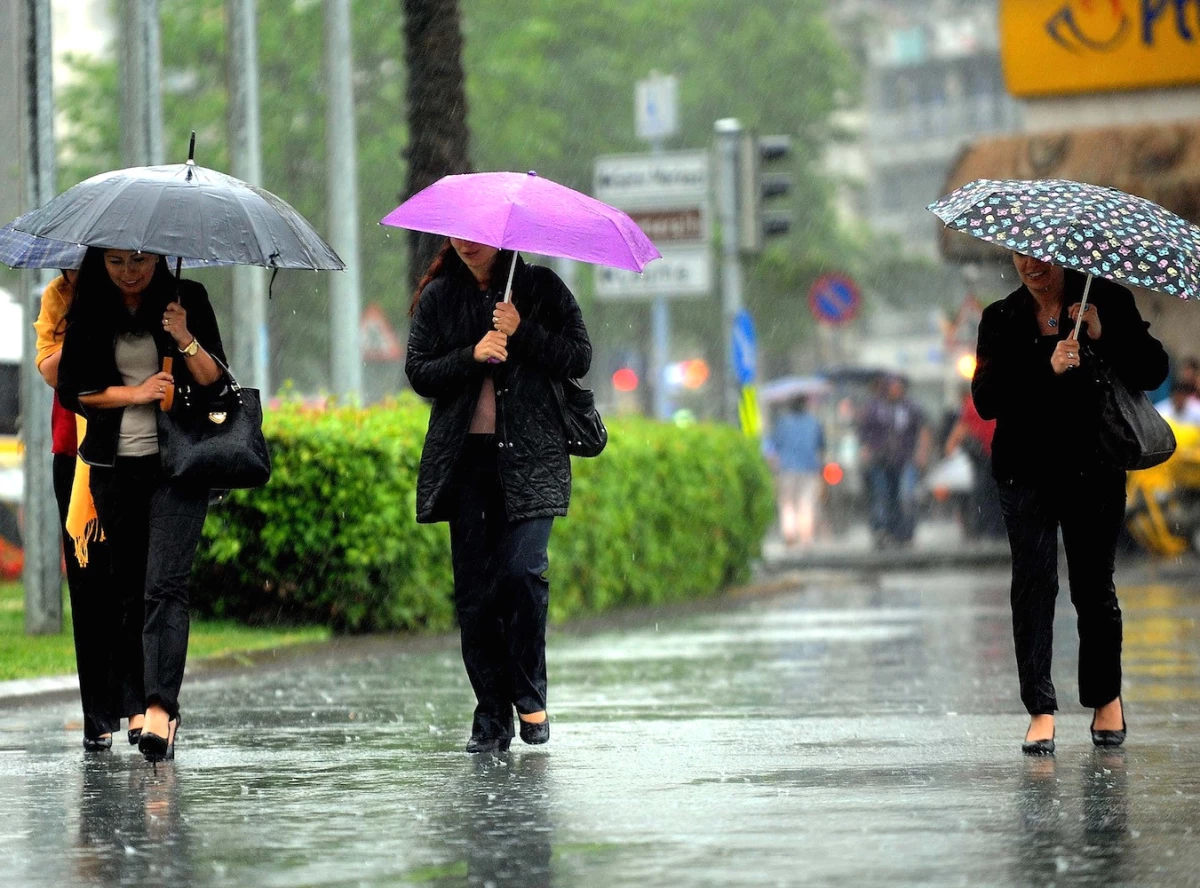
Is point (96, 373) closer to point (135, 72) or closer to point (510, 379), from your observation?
point (510, 379)

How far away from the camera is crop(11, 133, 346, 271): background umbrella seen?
7.98 m

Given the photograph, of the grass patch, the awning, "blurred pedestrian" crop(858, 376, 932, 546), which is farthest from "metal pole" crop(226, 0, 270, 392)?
"blurred pedestrian" crop(858, 376, 932, 546)

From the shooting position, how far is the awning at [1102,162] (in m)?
27.3

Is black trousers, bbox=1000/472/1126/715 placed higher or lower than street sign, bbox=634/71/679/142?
lower

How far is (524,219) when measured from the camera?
8.28 meters

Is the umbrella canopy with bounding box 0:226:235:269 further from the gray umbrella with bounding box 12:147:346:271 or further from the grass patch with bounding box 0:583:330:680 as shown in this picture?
the grass patch with bounding box 0:583:330:680

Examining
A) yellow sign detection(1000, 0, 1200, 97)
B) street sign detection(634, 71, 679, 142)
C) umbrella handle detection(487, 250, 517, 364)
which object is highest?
yellow sign detection(1000, 0, 1200, 97)

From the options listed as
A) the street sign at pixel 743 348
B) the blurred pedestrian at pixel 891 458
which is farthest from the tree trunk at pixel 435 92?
the blurred pedestrian at pixel 891 458

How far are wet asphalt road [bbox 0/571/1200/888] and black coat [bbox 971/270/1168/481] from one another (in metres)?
0.97

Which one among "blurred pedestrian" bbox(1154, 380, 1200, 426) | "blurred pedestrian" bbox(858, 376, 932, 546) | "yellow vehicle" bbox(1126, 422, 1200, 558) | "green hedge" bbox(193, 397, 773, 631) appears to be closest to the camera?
"green hedge" bbox(193, 397, 773, 631)

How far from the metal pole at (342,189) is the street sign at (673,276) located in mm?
3655

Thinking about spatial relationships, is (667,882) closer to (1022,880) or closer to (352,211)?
(1022,880)

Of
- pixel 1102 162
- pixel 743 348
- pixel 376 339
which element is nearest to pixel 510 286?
pixel 743 348

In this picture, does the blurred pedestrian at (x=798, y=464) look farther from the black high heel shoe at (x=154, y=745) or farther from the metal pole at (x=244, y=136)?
the black high heel shoe at (x=154, y=745)
